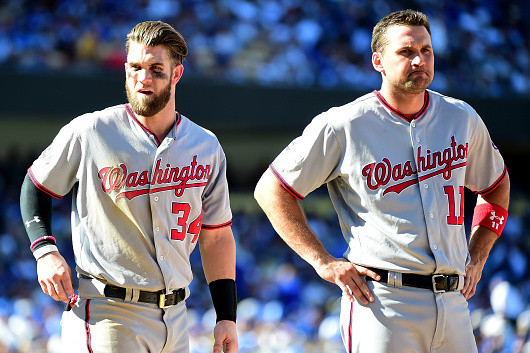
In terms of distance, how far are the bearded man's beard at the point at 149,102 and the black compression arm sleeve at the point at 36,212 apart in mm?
475

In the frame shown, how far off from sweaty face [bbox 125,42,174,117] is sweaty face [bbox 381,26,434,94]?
2.77ft

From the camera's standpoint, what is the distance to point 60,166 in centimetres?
301

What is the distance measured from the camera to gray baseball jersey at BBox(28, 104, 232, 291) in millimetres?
2945

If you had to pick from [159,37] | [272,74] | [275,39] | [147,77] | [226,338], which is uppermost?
[275,39]

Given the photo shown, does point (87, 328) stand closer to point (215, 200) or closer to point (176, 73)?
point (215, 200)

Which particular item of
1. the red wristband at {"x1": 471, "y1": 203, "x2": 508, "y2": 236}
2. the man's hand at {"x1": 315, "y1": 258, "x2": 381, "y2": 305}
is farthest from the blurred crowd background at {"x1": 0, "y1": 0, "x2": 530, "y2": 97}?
the man's hand at {"x1": 315, "y1": 258, "x2": 381, "y2": 305}

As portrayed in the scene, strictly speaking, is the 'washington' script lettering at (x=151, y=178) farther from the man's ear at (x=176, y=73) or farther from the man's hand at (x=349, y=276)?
the man's hand at (x=349, y=276)

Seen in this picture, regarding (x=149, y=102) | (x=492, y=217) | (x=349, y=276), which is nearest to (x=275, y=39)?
(x=492, y=217)

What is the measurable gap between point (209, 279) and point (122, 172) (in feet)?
1.96

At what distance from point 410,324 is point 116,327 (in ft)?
3.43

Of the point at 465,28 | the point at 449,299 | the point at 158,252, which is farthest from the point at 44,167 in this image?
the point at 465,28

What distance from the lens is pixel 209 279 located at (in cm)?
326

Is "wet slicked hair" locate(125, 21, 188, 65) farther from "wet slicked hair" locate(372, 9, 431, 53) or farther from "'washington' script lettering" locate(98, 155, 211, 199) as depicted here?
"wet slicked hair" locate(372, 9, 431, 53)

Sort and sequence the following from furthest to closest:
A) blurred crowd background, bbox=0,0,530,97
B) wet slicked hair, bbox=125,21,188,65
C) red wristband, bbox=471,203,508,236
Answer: blurred crowd background, bbox=0,0,530,97 → red wristband, bbox=471,203,508,236 → wet slicked hair, bbox=125,21,188,65
